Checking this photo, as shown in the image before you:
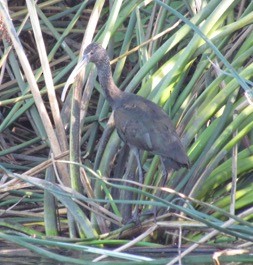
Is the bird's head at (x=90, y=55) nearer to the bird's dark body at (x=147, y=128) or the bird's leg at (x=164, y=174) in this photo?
the bird's dark body at (x=147, y=128)

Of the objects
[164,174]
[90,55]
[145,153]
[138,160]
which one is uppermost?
[90,55]

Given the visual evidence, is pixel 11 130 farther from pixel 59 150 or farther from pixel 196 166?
pixel 196 166

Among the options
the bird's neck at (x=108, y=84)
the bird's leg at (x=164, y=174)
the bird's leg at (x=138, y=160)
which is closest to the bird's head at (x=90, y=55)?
the bird's neck at (x=108, y=84)

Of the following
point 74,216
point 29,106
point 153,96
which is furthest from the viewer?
point 29,106

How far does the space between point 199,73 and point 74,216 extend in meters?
1.01

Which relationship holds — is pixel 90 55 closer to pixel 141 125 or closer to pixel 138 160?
pixel 141 125

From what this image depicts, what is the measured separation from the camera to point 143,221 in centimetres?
449

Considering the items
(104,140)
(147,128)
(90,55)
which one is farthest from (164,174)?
(90,55)

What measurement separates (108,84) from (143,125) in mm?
430

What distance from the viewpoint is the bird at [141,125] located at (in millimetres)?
4531

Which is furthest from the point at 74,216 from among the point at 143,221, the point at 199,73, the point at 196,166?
the point at 199,73

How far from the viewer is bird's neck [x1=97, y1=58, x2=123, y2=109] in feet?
16.7

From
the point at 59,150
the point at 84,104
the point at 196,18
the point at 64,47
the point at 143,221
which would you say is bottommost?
the point at 143,221

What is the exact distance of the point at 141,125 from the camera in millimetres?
4848
